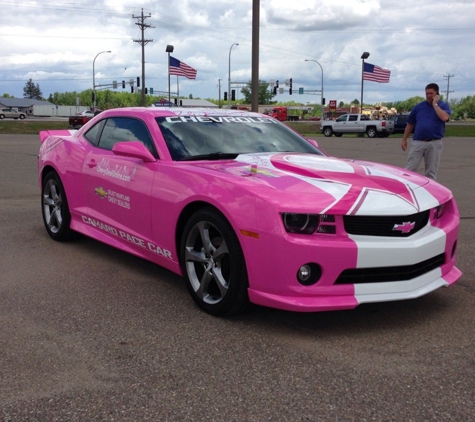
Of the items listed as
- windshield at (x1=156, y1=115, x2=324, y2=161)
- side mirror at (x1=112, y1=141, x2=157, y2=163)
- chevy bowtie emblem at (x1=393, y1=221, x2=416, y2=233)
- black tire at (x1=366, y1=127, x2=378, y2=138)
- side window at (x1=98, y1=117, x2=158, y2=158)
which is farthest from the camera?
black tire at (x1=366, y1=127, x2=378, y2=138)

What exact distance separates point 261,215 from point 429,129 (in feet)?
18.7

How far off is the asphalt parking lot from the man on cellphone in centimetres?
387

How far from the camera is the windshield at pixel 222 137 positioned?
15.2 ft

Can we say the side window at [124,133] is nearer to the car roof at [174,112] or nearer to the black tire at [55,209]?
the car roof at [174,112]

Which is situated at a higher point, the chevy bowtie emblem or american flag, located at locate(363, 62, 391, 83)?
american flag, located at locate(363, 62, 391, 83)

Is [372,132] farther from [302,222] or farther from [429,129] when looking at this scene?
[302,222]

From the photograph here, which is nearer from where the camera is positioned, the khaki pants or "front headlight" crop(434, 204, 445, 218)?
"front headlight" crop(434, 204, 445, 218)

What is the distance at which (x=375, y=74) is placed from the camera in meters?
45.7

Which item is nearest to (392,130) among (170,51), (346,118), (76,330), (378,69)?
(346,118)

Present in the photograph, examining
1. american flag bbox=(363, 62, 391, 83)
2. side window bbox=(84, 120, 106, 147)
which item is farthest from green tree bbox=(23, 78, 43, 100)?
side window bbox=(84, 120, 106, 147)

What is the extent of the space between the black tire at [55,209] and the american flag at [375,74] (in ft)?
139

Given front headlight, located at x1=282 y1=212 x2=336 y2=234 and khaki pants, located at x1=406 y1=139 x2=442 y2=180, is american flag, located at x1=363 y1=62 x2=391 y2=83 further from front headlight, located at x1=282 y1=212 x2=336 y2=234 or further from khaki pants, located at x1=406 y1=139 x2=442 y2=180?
front headlight, located at x1=282 y1=212 x2=336 y2=234

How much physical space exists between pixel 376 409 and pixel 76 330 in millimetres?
1924

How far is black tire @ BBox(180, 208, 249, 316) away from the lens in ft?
12.0
